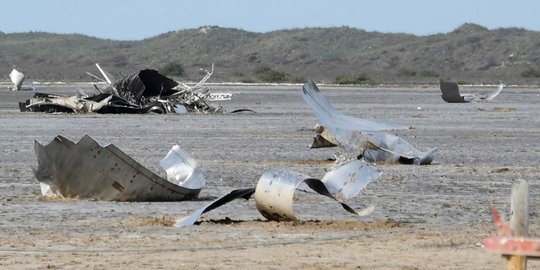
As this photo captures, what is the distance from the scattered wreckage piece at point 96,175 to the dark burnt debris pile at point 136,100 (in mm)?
27996

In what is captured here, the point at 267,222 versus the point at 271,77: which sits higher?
the point at 267,222

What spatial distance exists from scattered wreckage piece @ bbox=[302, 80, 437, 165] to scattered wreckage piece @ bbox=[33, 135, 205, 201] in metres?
7.32

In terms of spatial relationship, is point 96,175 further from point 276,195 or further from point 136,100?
point 136,100

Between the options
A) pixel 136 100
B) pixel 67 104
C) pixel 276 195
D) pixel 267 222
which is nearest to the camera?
pixel 276 195

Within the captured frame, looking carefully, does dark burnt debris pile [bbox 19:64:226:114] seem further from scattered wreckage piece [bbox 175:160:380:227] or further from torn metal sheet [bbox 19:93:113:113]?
scattered wreckage piece [bbox 175:160:380:227]

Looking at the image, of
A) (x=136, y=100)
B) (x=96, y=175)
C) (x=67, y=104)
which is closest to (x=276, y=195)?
(x=96, y=175)

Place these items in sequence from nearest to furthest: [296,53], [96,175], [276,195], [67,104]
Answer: [276,195]
[96,175]
[67,104]
[296,53]

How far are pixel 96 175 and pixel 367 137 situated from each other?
8.85m

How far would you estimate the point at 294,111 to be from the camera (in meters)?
49.9

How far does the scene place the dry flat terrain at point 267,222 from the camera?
41.9ft

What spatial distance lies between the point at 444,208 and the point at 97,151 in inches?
158

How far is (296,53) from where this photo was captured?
171500 millimetres

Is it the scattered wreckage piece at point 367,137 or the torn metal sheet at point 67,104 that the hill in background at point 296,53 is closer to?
the torn metal sheet at point 67,104

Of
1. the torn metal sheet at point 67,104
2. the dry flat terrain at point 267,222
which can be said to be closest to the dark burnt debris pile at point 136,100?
the torn metal sheet at point 67,104
